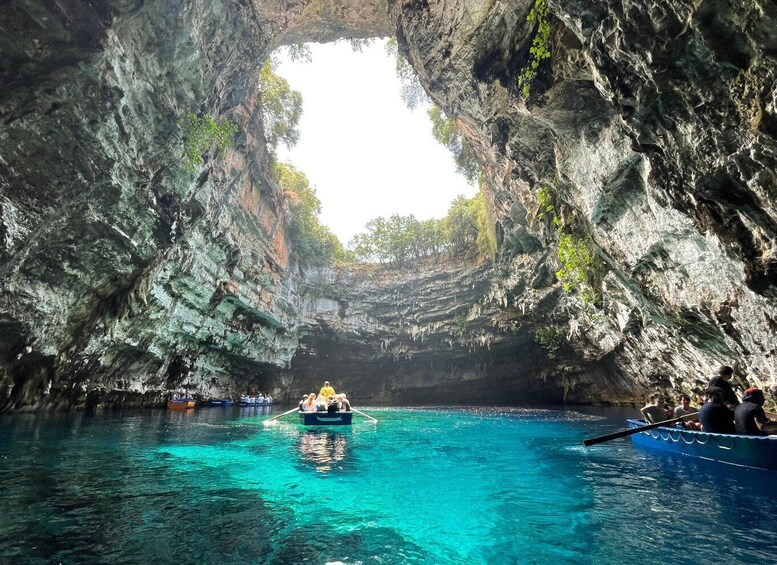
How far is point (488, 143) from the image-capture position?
15.8m

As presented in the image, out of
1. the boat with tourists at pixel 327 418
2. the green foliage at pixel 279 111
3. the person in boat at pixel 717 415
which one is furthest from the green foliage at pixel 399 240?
the person in boat at pixel 717 415

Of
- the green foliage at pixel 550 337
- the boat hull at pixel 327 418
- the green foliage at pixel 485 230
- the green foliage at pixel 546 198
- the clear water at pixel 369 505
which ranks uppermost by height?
the green foliage at pixel 485 230

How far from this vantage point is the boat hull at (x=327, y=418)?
583 inches

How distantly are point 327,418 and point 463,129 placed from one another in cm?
1275

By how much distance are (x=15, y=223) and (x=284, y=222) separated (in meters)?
18.1

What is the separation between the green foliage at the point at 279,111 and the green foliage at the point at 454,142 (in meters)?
9.24

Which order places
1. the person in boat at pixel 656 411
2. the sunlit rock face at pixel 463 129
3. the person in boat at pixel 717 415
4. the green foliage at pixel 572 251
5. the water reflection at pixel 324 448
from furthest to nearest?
the green foliage at pixel 572 251 → the person in boat at pixel 656 411 → the water reflection at pixel 324 448 → the person in boat at pixel 717 415 → the sunlit rock face at pixel 463 129

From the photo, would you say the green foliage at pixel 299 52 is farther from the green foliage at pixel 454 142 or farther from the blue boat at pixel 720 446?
the blue boat at pixel 720 446

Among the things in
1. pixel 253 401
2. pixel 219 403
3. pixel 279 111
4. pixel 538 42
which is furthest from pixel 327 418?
pixel 279 111

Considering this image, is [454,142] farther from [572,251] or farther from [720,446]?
[720,446]

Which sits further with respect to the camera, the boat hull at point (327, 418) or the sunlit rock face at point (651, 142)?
the boat hull at point (327, 418)

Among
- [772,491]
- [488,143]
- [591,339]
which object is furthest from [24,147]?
[591,339]

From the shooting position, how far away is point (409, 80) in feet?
78.3

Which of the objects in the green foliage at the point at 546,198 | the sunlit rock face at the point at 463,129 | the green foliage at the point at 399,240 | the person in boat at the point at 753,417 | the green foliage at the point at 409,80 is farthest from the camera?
the green foliage at the point at 399,240
